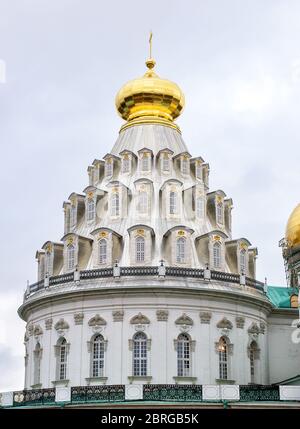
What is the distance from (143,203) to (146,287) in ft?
20.0

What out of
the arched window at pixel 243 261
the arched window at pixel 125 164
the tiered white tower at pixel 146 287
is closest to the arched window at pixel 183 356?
the tiered white tower at pixel 146 287

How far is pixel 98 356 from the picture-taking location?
156ft

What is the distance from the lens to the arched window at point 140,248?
4888 centimetres

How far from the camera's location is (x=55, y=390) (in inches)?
1794

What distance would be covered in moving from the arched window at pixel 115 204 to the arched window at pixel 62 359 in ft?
26.1

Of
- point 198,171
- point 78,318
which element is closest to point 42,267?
point 78,318

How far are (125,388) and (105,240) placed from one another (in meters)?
9.18

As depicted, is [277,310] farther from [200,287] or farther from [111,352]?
[111,352]

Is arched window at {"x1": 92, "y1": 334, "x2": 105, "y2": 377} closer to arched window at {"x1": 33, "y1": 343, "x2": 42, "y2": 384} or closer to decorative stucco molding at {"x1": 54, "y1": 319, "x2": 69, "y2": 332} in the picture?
decorative stucco molding at {"x1": 54, "y1": 319, "x2": 69, "y2": 332}

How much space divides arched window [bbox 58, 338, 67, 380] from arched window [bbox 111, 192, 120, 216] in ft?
26.1

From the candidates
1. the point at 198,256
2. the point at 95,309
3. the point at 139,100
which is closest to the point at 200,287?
the point at 198,256

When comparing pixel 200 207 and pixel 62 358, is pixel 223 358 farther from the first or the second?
pixel 200 207

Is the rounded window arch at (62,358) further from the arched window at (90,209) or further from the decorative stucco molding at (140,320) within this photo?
the arched window at (90,209)

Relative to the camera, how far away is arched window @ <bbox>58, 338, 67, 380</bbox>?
48125 millimetres
